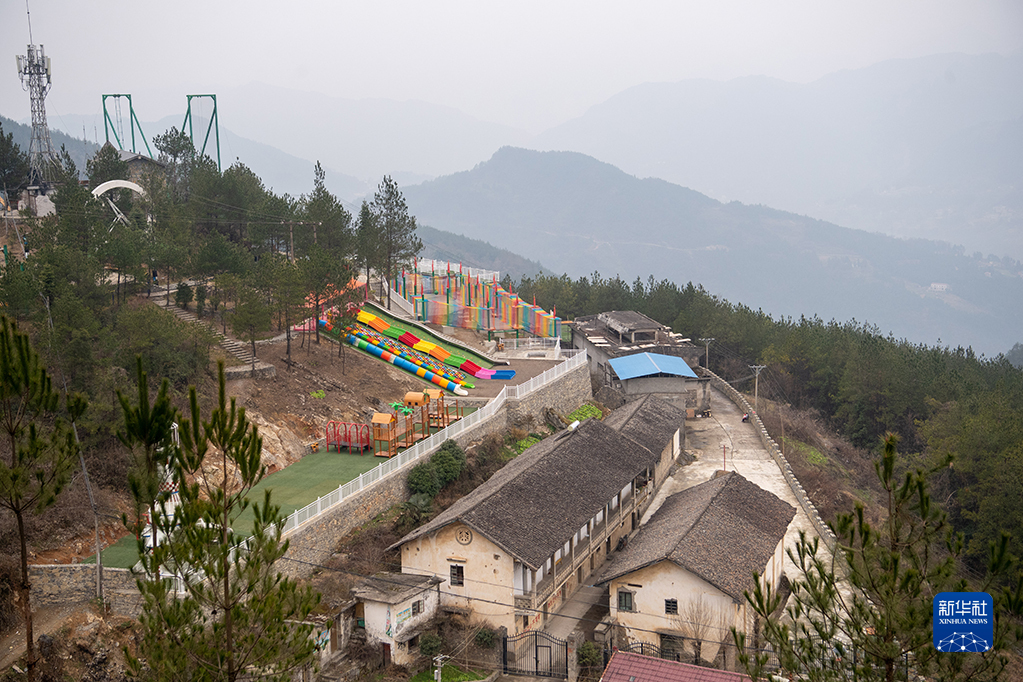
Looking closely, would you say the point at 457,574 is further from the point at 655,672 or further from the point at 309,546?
the point at 655,672

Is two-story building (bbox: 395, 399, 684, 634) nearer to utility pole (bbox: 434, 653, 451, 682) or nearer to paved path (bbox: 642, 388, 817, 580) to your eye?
utility pole (bbox: 434, 653, 451, 682)

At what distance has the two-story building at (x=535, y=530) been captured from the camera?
26281 mm

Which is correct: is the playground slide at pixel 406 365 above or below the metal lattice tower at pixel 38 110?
below

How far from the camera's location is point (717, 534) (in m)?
28.1

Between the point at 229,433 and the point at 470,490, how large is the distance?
68.8 feet

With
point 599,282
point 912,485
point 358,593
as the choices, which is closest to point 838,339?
point 599,282

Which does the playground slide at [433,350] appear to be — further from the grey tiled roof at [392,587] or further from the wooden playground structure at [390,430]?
the grey tiled roof at [392,587]

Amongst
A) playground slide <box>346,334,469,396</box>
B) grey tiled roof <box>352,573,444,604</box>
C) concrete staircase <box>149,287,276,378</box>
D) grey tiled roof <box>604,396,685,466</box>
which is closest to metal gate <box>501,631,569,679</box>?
grey tiled roof <box>352,573,444,604</box>

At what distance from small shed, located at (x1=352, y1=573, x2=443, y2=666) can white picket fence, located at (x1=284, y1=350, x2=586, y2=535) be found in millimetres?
2872

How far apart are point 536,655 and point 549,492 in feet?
20.1

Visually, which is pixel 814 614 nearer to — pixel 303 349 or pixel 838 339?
pixel 303 349

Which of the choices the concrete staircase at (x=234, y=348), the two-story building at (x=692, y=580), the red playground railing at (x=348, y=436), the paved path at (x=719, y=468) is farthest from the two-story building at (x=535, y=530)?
the concrete staircase at (x=234, y=348)

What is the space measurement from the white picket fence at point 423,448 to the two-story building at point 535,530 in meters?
2.87

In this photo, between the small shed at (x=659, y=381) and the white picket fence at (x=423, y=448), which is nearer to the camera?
the white picket fence at (x=423, y=448)
